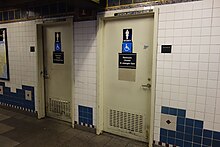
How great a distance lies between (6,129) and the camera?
3.03 metres

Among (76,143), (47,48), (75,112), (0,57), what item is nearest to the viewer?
(76,143)

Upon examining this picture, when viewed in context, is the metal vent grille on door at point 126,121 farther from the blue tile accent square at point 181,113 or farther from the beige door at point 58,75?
the beige door at point 58,75

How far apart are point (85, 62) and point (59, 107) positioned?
120 cm

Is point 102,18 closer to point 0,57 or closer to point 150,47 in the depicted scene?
point 150,47

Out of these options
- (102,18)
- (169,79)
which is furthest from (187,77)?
(102,18)

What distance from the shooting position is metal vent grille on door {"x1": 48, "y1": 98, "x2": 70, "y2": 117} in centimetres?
323

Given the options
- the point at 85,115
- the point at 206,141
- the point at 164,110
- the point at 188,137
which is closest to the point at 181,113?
the point at 164,110

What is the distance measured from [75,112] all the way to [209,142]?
2130 mm

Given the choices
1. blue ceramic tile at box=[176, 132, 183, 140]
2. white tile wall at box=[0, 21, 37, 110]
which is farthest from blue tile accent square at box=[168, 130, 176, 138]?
white tile wall at box=[0, 21, 37, 110]

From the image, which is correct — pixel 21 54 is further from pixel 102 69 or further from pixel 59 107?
pixel 102 69

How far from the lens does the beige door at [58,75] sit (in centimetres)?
312

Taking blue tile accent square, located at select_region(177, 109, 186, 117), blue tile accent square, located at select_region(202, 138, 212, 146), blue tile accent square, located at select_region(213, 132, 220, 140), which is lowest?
blue tile accent square, located at select_region(202, 138, 212, 146)

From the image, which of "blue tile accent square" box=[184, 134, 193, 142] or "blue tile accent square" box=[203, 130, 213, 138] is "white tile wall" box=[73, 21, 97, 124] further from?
"blue tile accent square" box=[203, 130, 213, 138]

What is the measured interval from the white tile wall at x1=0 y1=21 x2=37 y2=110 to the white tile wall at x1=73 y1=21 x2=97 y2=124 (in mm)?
1073
